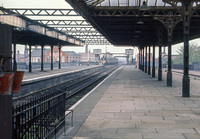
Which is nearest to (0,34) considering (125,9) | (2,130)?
(2,130)

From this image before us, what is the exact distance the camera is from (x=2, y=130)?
3891 millimetres

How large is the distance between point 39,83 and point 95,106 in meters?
15.0

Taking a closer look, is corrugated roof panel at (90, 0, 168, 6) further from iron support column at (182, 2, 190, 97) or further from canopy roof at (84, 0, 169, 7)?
iron support column at (182, 2, 190, 97)

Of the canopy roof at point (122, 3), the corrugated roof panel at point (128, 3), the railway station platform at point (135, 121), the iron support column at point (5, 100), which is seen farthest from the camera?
the corrugated roof panel at point (128, 3)

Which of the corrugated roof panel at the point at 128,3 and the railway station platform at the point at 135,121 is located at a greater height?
the corrugated roof panel at the point at 128,3

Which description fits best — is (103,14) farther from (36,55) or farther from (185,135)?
(36,55)

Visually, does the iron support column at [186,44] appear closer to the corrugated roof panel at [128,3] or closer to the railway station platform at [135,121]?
the railway station platform at [135,121]

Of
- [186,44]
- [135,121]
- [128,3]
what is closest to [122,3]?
[128,3]

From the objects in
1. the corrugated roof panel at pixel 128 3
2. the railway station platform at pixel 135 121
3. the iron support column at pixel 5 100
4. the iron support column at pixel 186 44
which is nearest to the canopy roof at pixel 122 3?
the corrugated roof panel at pixel 128 3

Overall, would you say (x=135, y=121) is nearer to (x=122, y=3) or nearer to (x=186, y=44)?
(x=186, y=44)

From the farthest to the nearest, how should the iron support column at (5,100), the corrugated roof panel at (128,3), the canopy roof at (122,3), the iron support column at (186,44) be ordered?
the corrugated roof panel at (128,3) < the canopy roof at (122,3) < the iron support column at (186,44) < the iron support column at (5,100)

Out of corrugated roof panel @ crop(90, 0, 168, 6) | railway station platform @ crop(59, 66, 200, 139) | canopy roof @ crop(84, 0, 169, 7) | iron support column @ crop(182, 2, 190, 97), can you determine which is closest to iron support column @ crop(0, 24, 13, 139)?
railway station platform @ crop(59, 66, 200, 139)

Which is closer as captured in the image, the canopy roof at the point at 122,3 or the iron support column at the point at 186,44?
the iron support column at the point at 186,44

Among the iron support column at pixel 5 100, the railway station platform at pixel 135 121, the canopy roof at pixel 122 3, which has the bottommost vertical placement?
the railway station platform at pixel 135 121
